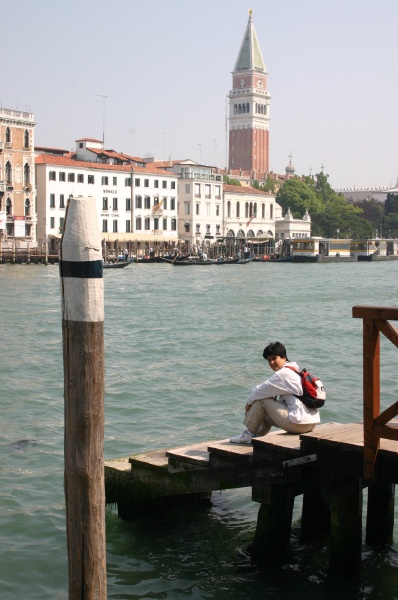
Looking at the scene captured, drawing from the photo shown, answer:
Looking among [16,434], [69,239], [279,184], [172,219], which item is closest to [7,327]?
[16,434]

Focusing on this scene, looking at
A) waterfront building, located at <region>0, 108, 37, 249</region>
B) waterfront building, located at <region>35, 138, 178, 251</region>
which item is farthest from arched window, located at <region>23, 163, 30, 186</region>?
waterfront building, located at <region>35, 138, 178, 251</region>

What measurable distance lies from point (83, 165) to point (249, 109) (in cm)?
5854

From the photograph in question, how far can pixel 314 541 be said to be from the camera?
18.9 feet

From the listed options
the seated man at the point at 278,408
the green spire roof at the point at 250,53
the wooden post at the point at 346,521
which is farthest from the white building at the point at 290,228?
the wooden post at the point at 346,521

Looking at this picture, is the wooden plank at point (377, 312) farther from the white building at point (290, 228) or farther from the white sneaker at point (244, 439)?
the white building at point (290, 228)

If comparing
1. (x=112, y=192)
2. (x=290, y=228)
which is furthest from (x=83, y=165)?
(x=290, y=228)

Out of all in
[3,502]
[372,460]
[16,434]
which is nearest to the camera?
[372,460]

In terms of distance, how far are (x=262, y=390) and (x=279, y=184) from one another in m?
94.8

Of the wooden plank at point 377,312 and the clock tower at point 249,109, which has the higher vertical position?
the clock tower at point 249,109

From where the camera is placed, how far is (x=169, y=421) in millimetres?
9422

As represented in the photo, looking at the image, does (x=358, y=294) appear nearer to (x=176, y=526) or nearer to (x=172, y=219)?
(x=176, y=526)

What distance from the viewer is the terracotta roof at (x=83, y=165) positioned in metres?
52.8

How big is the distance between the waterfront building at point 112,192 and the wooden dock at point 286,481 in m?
46.7

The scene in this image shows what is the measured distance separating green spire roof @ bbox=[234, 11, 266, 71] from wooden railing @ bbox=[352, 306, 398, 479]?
108684 mm
